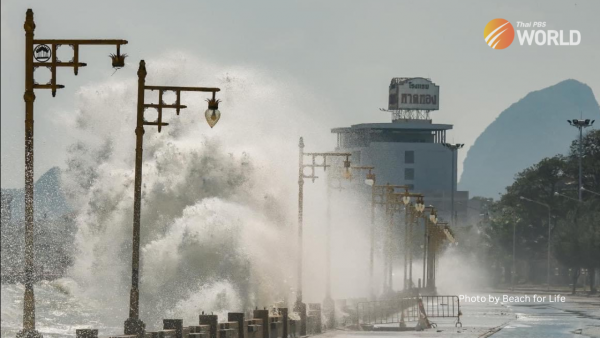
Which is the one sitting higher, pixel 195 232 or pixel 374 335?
pixel 195 232

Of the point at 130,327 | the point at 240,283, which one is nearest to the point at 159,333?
the point at 130,327

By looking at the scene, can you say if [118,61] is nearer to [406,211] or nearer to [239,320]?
[239,320]

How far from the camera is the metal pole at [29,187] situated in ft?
84.2

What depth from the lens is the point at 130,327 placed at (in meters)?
32.8

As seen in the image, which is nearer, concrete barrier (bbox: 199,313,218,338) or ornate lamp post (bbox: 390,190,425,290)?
concrete barrier (bbox: 199,313,218,338)

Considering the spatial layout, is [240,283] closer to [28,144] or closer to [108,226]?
[108,226]

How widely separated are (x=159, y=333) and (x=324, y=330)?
2056cm

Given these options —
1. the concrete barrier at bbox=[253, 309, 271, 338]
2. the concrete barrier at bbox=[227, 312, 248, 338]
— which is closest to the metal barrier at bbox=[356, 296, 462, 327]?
the concrete barrier at bbox=[253, 309, 271, 338]

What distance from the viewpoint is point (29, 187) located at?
26.3 m

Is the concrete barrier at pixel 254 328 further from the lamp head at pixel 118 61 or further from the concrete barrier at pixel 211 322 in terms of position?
the lamp head at pixel 118 61

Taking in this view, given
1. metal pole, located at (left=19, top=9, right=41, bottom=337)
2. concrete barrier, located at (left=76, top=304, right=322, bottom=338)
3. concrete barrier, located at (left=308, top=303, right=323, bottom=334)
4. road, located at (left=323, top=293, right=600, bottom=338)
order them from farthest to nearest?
road, located at (left=323, top=293, right=600, bottom=338) < concrete barrier, located at (left=308, top=303, right=323, bottom=334) < concrete barrier, located at (left=76, top=304, right=322, bottom=338) < metal pole, located at (left=19, top=9, right=41, bottom=337)

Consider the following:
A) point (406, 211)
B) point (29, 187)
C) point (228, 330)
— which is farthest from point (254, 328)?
point (406, 211)

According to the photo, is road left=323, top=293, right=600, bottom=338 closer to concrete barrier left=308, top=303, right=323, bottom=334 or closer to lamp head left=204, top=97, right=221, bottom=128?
concrete barrier left=308, top=303, right=323, bottom=334

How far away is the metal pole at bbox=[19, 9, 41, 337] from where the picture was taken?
84.2ft
